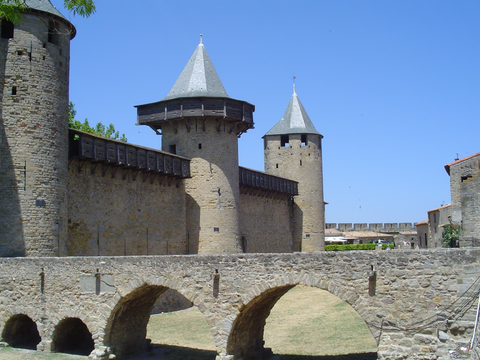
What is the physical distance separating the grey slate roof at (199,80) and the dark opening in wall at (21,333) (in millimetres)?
12220

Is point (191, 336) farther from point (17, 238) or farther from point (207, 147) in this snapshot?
point (207, 147)

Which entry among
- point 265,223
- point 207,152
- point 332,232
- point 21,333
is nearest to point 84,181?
point 21,333

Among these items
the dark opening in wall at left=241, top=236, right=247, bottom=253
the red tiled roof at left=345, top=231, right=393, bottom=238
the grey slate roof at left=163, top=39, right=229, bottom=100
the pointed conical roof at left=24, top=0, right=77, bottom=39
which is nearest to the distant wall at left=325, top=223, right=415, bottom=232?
the red tiled roof at left=345, top=231, right=393, bottom=238

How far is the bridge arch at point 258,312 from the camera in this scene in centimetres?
1115

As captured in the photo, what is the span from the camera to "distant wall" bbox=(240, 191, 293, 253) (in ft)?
95.2

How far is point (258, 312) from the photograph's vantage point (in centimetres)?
1352

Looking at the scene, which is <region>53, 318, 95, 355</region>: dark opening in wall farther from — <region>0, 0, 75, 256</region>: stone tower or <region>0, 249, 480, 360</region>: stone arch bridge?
<region>0, 0, 75, 256</region>: stone tower

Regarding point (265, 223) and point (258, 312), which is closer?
point (258, 312)

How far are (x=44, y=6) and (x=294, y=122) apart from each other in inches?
805

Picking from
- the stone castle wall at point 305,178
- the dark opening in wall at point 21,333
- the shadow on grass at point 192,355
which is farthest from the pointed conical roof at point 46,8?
the stone castle wall at point 305,178

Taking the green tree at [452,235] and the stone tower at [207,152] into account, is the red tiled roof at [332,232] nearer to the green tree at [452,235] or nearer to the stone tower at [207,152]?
the green tree at [452,235]

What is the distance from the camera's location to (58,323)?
14.3 m

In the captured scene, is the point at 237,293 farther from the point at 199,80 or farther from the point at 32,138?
the point at 199,80

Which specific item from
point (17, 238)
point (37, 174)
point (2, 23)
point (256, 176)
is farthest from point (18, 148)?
point (256, 176)
